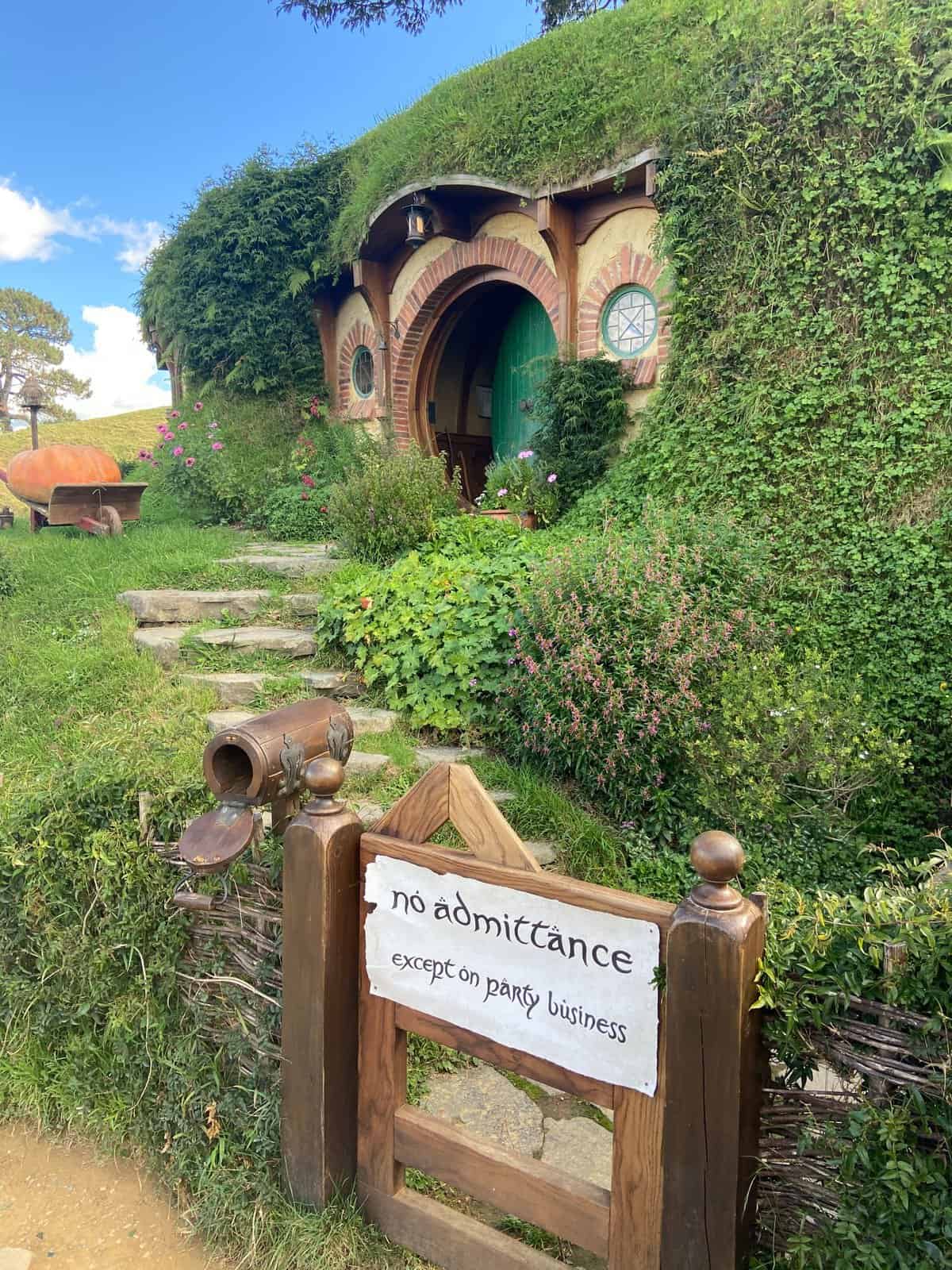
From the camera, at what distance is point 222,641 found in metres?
4.73

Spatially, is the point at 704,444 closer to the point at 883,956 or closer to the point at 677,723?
the point at 677,723

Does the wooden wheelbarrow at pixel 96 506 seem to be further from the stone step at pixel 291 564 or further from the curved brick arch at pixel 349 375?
the curved brick arch at pixel 349 375

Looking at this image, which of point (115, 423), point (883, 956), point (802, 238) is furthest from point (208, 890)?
point (115, 423)

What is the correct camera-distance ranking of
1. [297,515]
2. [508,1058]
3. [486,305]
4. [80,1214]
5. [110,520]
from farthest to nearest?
[486,305] < [297,515] < [110,520] < [80,1214] < [508,1058]

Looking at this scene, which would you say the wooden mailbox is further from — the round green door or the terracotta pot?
the round green door

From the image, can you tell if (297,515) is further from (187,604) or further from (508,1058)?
(508,1058)

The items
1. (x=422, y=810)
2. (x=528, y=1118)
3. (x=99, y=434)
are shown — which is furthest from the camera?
→ (x=99, y=434)

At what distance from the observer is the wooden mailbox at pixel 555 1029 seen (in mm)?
1477

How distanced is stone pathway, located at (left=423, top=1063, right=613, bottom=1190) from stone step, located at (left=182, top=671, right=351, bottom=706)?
2.11m

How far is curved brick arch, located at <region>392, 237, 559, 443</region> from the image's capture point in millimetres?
7332

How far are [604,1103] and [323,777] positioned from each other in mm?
902

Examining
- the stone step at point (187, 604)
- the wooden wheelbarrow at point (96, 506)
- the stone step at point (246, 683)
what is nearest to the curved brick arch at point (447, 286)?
the wooden wheelbarrow at point (96, 506)

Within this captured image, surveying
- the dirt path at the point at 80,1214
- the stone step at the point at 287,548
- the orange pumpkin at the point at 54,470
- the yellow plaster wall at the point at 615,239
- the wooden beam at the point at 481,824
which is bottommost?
the dirt path at the point at 80,1214

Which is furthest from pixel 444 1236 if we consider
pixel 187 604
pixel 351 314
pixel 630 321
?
pixel 351 314
